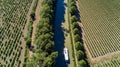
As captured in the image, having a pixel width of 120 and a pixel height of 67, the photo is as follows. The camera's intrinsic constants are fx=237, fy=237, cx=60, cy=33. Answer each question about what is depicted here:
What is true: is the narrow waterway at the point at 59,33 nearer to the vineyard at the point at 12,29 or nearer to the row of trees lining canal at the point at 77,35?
the row of trees lining canal at the point at 77,35

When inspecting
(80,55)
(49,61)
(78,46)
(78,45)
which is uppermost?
(78,45)

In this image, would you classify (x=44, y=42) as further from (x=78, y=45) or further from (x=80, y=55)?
(x=80, y=55)

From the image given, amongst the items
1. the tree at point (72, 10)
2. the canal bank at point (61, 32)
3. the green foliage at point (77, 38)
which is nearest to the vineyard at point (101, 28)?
the green foliage at point (77, 38)

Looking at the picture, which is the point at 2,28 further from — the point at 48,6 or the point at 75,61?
the point at 75,61

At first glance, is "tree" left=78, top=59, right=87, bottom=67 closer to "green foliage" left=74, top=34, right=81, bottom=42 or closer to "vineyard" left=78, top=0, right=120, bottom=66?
"vineyard" left=78, top=0, right=120, bottom=66

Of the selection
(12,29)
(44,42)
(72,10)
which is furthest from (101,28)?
(12,29)

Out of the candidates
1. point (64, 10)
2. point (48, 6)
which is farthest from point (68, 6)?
point (48, 6)

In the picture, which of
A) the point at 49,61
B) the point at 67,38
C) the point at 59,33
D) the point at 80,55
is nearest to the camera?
the point at 49,61
